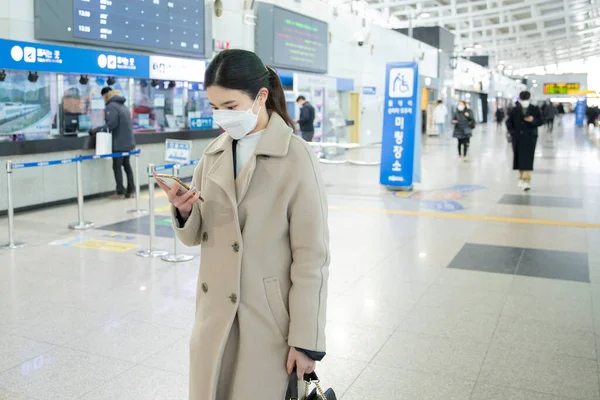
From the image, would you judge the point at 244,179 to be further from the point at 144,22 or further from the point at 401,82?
the point at 144,22

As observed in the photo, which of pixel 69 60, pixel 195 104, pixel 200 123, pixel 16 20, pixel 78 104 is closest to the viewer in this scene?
pixel 16 20

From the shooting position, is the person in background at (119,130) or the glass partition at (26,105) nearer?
the glass partition at (26,105)

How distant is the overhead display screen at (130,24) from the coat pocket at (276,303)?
318 inches

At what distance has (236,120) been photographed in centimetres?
189

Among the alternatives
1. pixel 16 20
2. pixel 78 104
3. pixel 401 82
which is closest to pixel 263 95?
pixel 16 20

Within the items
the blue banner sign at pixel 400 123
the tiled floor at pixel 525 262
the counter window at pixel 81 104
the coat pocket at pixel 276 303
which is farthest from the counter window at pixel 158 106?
the coat pocket at pixel 276 303

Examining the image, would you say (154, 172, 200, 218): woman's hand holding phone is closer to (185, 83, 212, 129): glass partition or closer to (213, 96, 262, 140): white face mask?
(213, 96, 262, 140): white face mask

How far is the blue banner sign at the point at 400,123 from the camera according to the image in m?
10.4

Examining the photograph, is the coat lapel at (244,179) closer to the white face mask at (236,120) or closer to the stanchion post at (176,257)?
the white face mask at (236,120)

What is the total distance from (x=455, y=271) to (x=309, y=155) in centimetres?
412

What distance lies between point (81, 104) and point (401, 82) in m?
5.15

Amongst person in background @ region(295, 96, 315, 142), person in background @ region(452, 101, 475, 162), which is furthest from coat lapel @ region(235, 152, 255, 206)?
person in background @ region(452, 101, 475, 162)

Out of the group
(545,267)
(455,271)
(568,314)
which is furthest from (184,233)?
(545,267)

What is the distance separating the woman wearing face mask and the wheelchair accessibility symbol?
881cm
